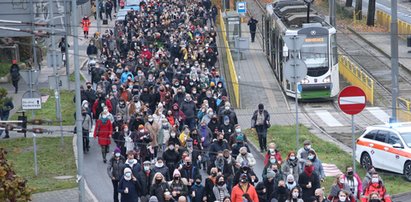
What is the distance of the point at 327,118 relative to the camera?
4197 centimetres

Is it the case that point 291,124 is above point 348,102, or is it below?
below

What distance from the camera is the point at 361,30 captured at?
66312 millimetres

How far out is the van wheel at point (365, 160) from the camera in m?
31.8

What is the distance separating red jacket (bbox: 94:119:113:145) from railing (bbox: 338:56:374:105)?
13995 millimetres

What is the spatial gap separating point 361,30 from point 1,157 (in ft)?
150

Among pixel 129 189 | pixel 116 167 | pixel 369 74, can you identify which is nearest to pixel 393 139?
pixel 116 167

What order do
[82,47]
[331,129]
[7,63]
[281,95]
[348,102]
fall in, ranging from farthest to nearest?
[82,47] < [7,63] < [281,95] < [331,129] < [348,102]

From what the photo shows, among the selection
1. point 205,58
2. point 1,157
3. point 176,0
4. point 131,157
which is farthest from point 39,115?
point 176,0

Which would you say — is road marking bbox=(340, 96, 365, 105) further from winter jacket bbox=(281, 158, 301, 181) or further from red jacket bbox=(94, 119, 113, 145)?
red jacket bbox=(94, 119, 113, 145)

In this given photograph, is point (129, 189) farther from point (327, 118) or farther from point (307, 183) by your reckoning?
point (327, 118)

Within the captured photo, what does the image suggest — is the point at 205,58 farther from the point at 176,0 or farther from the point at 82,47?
the point at 176,0

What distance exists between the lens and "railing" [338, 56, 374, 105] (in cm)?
4474

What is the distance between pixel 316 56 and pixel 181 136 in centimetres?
1465

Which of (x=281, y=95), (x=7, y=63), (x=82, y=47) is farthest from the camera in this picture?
(x=82, y=47)
